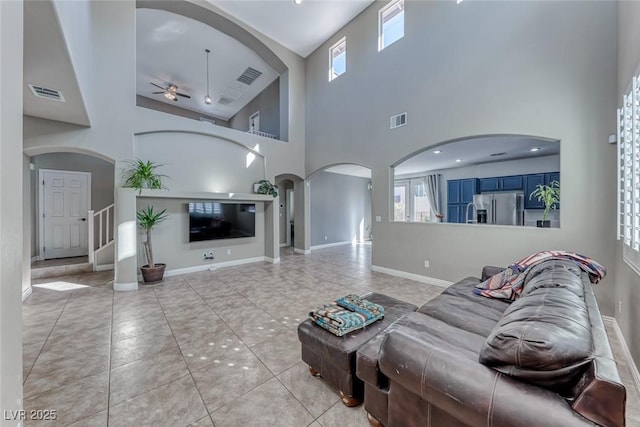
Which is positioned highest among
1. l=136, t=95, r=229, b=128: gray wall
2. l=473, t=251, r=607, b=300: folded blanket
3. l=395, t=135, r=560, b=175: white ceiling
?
l=136, t=95, r=229, b=128: gray wall

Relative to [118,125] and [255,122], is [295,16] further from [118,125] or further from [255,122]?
[118,125]

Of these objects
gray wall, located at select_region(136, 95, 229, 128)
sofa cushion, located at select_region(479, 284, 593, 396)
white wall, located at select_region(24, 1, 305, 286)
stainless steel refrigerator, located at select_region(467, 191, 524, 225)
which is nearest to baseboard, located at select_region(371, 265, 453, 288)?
stainless steel refrigerator, located at select_region(467, 191, 524, 225)

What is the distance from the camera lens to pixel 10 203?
904 millimetres

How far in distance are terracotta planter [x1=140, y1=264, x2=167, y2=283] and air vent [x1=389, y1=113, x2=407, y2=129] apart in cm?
514

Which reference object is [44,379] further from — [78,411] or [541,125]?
[541,125]

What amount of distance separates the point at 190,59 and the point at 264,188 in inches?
154

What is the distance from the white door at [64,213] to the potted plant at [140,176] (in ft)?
10.2

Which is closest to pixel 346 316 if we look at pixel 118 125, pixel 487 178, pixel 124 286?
pixel 124 286

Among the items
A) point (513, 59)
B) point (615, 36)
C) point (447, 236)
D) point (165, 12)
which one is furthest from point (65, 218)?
point (615, 36)

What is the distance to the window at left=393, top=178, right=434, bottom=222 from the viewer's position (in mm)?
9141

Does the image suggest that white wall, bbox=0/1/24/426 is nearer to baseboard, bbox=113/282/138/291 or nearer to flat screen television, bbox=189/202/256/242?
baseboard, bbox=113/282/138/291

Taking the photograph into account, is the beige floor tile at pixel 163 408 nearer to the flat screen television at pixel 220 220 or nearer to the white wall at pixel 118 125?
the white wall at pixel 118 125

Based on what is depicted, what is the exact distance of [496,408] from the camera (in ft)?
3.12

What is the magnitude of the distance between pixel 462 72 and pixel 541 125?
1.49 metres
